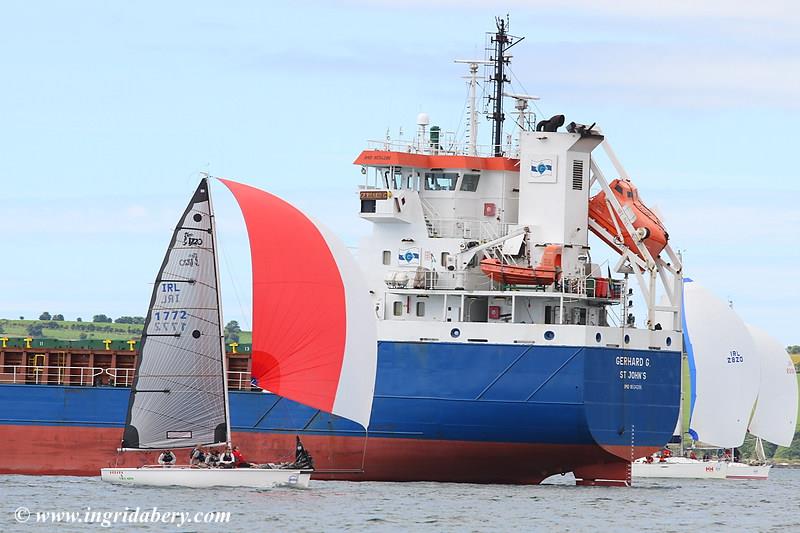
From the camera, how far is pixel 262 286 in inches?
1531

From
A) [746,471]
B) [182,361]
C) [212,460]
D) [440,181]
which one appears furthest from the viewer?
[746,471]

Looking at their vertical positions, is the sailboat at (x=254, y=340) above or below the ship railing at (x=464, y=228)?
below

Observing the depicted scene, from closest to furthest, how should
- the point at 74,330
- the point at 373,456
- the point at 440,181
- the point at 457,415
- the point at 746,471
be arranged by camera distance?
the point at 457,415, the point at 373,456, the point at 440,181, the point at 746,471, the point at 74,330

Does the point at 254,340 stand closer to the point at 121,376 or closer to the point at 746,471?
the point at 121,376

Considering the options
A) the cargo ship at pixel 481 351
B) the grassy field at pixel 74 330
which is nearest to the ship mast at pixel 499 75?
the cargo ship at pixel 481 351

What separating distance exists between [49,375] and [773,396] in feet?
94.9

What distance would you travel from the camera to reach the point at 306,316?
3881 centimetres

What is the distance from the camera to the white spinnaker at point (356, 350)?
128 ft

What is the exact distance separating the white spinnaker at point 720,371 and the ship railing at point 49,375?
19409 millimetres

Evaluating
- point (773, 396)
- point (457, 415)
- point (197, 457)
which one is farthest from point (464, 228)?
point (773, 396)

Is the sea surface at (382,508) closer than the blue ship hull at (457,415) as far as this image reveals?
Yes

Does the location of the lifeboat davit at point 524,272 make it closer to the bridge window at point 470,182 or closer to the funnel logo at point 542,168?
the funnel logo at point 542,168

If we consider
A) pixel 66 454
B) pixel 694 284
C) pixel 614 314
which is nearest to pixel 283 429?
pixel 66 454

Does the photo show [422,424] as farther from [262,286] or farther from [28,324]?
[28,324]
